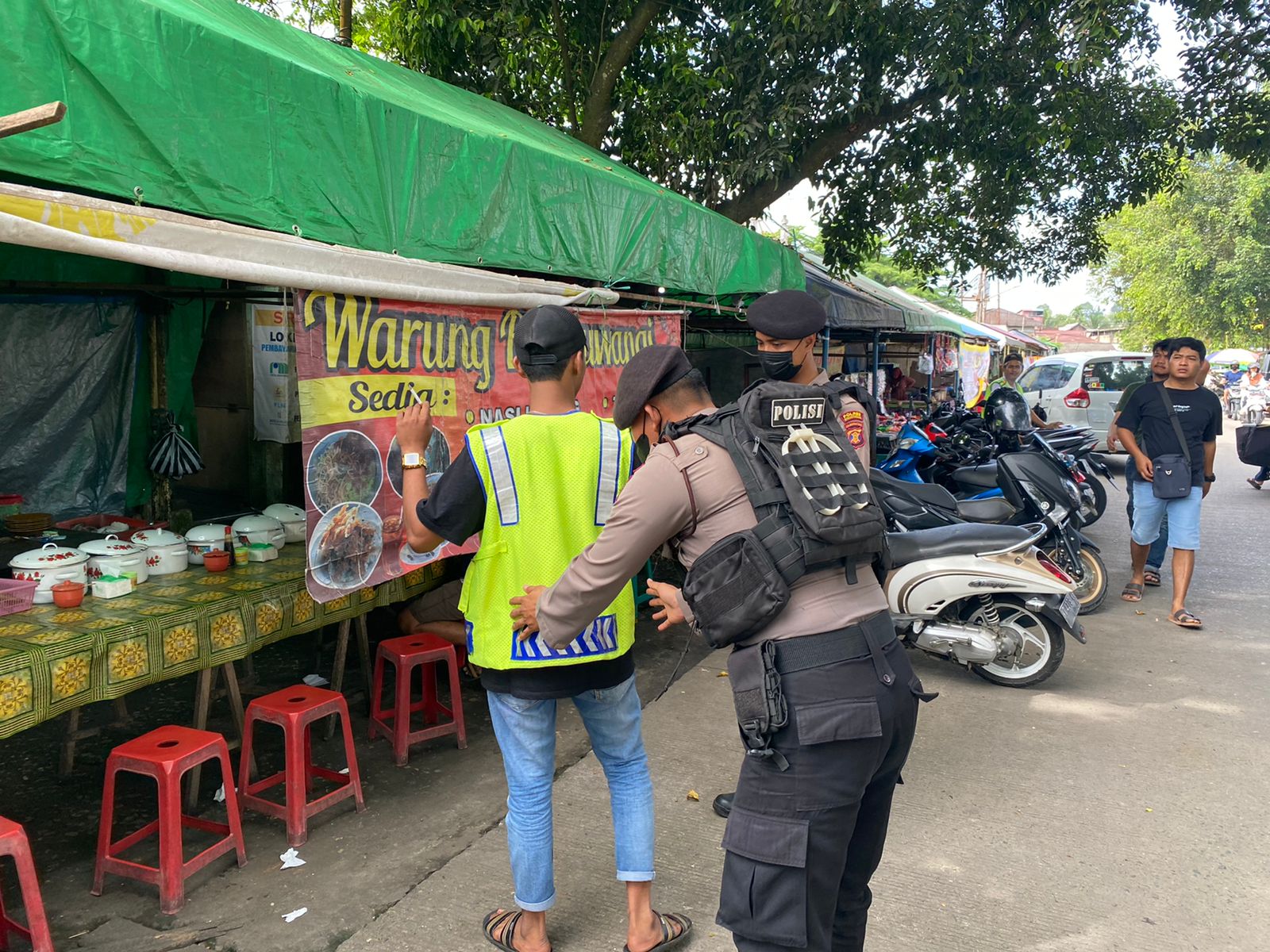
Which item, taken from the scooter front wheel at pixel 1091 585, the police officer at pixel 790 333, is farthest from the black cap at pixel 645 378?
the scooter front wheel at pixel 1091 585

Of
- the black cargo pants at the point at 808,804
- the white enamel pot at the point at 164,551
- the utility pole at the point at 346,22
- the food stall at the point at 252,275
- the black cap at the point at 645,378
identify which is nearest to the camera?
the black cargo pants at the point at 808,804

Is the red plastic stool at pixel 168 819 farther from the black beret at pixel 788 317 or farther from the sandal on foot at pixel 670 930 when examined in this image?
the black beret at pixel 788 317

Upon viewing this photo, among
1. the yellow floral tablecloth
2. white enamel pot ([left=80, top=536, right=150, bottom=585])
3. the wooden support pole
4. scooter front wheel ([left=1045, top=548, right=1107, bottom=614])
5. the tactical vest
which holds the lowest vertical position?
scooter front wheel ([left=1045, top=548, right=1107, bottom=614])

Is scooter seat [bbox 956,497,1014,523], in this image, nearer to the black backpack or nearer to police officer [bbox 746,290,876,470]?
police officer [bbox 746,290,876,470]

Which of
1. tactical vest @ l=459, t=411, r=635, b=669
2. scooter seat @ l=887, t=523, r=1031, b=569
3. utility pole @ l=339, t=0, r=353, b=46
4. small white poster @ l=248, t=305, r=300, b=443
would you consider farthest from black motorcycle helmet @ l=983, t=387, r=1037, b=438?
tactical vest @ l=459, t=411, r=635, b=669

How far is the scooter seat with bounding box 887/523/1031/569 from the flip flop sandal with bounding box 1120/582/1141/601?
2.31m

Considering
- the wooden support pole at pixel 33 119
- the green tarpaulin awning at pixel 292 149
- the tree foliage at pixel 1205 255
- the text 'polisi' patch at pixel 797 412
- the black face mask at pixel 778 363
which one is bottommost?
the text 'polisi' patch at pixel 797 412

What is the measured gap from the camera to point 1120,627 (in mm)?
6000

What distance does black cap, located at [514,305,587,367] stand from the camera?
2393 millimetres

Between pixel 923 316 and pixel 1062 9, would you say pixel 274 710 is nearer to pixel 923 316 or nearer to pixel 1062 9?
pixel 1062 9

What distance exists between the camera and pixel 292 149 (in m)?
3.06

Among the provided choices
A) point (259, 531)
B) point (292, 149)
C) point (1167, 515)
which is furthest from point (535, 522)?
point (1167, 515)

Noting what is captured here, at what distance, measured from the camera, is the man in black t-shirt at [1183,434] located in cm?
584

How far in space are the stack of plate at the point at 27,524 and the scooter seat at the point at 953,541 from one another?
4290mm
